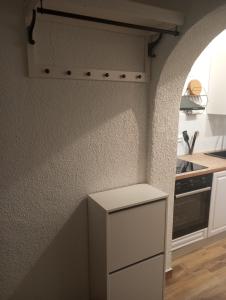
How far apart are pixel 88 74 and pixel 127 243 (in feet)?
3.54

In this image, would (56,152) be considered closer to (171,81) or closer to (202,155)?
(171,81)

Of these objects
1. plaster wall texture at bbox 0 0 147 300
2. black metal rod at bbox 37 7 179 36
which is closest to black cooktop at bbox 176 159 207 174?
plaster wall texture at bbox 0 0 147 300

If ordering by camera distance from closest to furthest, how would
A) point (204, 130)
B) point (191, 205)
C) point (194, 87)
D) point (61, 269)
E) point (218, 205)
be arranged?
point (61, 269)
point (191, 205)
point (218, 205)
point (194, 87)
point (204, 130)

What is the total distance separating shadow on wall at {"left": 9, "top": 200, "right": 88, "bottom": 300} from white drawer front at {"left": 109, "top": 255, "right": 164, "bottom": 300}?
0.96 ft

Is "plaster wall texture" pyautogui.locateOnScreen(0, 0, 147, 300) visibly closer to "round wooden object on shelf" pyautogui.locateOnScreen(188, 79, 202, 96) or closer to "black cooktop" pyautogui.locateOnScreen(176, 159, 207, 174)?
"black cooktop" pyautogui.locateOnScreen(176, 159, 207, 174)

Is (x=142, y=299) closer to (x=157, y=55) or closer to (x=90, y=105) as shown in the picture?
(x=90, y=105)

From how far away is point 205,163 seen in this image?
2490 mm

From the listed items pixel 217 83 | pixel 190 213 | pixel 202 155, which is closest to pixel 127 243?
pixel 190 213

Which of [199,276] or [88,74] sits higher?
[88,74]

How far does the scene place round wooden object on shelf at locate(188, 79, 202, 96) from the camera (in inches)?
105

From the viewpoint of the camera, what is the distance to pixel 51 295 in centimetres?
163

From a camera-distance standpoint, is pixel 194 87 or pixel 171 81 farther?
pixel 194 87

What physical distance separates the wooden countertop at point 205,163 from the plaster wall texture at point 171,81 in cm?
31

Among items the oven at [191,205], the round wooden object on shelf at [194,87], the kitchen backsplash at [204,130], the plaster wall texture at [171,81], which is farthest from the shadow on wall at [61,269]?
the round wooden object on shelf at [194,87]
